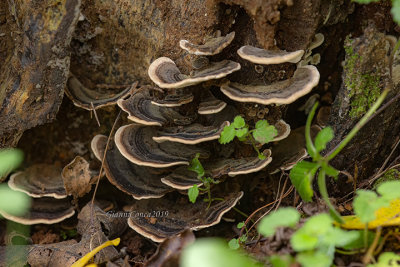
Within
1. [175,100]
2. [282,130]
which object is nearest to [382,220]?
[282,130]

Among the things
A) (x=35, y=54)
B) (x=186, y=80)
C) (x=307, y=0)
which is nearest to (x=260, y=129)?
(x=186, y=80)

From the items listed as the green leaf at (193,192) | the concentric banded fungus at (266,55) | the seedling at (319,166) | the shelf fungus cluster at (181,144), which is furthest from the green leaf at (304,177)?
the green leaf at (193,192)

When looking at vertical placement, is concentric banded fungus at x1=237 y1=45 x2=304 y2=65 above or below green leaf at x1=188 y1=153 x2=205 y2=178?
above

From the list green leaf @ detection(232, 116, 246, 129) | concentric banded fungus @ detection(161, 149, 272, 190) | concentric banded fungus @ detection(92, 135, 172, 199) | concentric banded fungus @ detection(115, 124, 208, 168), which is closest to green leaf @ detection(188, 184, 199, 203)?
concentric banded fungus @ detection(161, 149, 272, 190)

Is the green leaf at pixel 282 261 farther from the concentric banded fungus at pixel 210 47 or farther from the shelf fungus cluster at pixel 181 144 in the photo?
the concentric banded fungus at pixel 210 47

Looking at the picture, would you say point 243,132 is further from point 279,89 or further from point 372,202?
point 372,202

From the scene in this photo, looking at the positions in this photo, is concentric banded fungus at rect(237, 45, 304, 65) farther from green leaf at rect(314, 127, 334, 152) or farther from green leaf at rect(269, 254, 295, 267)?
green leaf at rect(269, 254, 295, 267)
